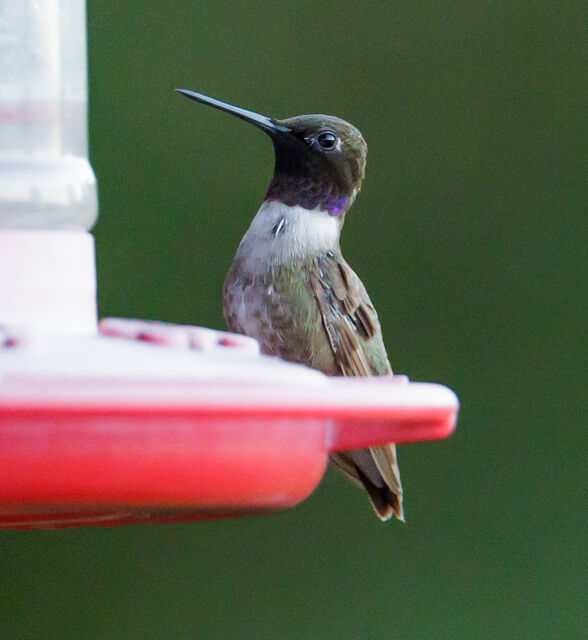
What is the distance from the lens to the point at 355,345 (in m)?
2.47

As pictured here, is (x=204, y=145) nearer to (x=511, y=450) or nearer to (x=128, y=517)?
(x=511, y=450)

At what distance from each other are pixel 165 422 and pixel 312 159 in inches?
71.1

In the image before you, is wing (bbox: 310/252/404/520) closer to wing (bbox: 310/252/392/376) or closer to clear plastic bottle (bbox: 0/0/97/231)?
wing (bbox: 310/252/392/376)

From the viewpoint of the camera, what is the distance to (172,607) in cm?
361

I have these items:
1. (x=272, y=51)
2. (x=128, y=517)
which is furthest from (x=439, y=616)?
(x=128, y=517)

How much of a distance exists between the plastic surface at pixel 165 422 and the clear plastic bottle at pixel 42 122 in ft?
0.68

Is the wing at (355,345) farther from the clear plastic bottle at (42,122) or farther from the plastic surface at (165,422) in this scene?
the plastic surface at (165,422)

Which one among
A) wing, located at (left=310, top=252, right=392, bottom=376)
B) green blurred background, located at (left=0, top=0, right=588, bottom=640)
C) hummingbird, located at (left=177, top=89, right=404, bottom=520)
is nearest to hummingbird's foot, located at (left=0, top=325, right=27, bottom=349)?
hummingbird, located at (left=177, top=89, right=404, bottom=520)

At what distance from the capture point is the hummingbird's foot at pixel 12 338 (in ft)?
2.88

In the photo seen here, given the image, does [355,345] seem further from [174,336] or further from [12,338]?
[12,338]

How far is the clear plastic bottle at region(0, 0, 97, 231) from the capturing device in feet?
3.70

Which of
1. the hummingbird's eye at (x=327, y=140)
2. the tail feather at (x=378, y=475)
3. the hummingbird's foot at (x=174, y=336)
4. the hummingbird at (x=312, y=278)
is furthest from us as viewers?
the hummingbird's eye at (x=327, y=140)

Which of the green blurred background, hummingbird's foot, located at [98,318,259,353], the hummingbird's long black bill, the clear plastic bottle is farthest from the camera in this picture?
the green blurred background

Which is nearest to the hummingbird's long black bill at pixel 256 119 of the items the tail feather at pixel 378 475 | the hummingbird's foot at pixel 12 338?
the tail feather at pixel 378 475
